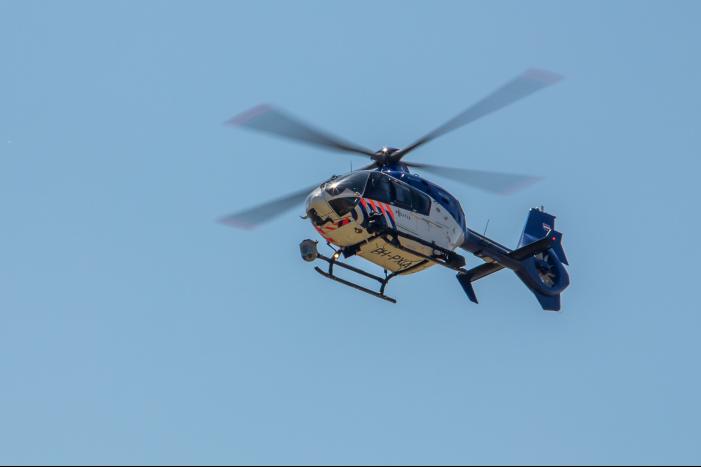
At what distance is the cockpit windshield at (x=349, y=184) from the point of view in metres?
18.3

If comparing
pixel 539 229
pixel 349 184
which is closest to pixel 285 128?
pixel 349 184

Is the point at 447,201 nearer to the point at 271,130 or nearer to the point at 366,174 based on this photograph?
the point at 366,174

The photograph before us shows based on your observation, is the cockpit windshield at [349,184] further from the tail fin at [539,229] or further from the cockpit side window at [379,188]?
the tail fin at [539,229]

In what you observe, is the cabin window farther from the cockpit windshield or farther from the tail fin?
the tail fin

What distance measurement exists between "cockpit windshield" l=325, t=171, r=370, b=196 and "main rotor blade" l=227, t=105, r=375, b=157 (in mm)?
735

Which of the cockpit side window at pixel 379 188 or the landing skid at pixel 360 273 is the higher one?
the cockpit side window at pixel 379 188

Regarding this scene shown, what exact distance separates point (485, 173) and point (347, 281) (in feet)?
8.34

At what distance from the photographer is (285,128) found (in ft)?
60.8

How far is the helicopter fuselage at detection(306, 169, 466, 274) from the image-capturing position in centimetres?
1831

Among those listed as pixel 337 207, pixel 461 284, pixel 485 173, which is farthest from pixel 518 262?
pixel 337 207

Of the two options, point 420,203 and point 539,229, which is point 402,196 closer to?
point 420,203

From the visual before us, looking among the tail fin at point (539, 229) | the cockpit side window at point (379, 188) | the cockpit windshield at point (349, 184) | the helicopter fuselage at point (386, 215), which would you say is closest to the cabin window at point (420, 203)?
the helicopter fuselage at point (386, 215)

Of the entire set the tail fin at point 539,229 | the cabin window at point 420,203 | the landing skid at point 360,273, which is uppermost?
the tail fin at point 539,229

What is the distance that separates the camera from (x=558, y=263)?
22.0 m
